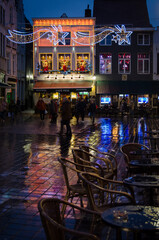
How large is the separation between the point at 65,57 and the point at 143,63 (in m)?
8.15

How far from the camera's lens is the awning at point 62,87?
122 feet

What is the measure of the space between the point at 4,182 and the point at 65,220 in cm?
242

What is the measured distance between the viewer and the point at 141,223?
2.68 m

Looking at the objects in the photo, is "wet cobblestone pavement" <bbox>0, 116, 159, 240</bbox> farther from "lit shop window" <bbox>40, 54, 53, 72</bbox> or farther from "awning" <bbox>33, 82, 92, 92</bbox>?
"lit shop window" <bbox>40, 54, 53, 72</bbox>

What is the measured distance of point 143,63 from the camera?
131 feet

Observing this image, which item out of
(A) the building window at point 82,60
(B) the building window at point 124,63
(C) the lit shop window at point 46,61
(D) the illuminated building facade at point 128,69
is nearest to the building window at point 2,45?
(C) the lit shop window at point 46,61

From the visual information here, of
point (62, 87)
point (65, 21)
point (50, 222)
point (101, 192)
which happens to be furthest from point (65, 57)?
point (50, 222)

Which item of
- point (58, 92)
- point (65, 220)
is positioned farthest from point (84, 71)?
point (65, 220)

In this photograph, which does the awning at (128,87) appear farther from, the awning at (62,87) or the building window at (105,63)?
the awning at (62,87)

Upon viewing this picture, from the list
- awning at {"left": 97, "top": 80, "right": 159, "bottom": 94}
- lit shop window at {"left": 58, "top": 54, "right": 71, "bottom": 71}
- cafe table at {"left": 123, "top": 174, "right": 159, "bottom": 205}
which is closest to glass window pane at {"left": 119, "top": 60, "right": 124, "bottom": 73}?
awning at {"left": 97, "top": 80, "right": 159, "bottom": 94}

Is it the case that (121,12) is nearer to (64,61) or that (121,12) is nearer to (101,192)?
(64,61)

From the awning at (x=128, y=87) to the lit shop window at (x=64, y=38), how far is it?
5281mm

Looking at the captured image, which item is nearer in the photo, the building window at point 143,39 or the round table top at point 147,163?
the round table top at point 147,163

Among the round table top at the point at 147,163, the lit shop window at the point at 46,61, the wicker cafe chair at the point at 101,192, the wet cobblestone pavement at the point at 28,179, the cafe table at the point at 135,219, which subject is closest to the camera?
the cafe table at the point at 135,219
